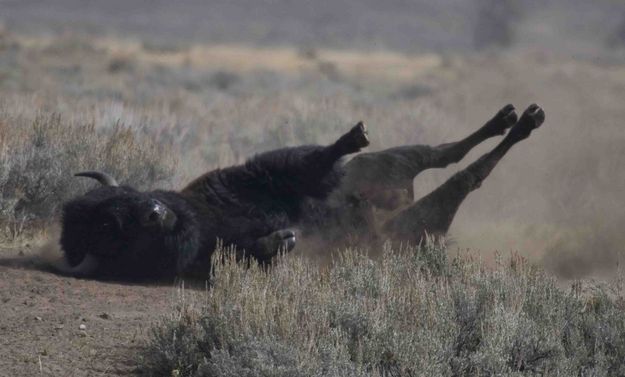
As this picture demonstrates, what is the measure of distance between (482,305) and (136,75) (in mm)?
31067

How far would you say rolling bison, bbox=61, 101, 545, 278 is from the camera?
891 centimetres

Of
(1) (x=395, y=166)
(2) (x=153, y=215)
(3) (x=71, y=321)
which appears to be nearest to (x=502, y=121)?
(1) (x=395, y=166)

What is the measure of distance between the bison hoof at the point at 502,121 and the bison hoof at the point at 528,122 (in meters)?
0.15

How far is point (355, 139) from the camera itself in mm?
9055

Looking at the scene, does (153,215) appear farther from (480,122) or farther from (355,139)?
(480,122)

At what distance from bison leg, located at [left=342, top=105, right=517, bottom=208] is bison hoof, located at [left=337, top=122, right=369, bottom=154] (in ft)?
2.21

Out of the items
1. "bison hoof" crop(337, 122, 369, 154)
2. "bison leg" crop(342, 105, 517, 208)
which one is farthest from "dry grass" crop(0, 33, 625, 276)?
"bison hoof" crop(337, 122, 369, 154)

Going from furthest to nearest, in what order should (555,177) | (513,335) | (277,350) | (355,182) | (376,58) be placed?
(376,58), (555,177), (355,182), (513,335), (277,350)

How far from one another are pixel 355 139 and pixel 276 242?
110 centimetres

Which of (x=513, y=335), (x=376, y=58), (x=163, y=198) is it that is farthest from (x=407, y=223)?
(x=376, y=58)

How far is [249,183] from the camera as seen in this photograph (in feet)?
31.1

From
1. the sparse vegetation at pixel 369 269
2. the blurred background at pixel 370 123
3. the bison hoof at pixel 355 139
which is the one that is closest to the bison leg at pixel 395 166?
the bison hoof at pixel 355 139

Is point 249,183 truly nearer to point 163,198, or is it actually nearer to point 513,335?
point 163,198

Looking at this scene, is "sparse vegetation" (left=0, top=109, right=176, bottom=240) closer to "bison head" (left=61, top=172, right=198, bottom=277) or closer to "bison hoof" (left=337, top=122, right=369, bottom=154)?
"bison head" (left=61, top=172, right=198, bottom=277)
